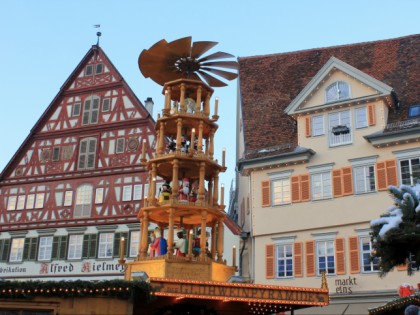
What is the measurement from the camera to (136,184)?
103ft

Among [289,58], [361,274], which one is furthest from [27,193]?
[361,274]

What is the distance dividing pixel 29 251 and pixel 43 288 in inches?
828

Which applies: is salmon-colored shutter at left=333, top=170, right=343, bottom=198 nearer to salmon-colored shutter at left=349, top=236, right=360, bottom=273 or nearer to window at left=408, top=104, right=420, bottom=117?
salmon-colored shutter at left=349, top=236, right=360, bottom=273

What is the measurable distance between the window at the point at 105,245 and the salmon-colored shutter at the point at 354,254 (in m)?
12.3

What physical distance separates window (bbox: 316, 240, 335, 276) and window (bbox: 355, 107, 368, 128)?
4.77 metres

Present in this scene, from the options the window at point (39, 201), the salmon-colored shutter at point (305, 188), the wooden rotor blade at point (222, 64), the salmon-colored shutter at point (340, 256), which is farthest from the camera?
the window at point (39, 201)

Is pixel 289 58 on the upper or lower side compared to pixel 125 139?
→ upper

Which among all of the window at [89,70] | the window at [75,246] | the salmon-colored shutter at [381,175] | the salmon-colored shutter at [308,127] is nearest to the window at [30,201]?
the window at [75,246]

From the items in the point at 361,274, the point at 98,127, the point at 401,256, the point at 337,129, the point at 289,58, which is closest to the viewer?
the point at 401,256

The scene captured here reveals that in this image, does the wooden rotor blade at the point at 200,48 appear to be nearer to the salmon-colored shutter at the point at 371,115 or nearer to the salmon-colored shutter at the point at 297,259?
the salmon-colored shutter at the point at 371,115

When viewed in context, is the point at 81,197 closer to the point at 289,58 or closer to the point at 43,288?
the point at 289,58

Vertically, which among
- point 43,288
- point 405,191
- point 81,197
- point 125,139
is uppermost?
point 125,139

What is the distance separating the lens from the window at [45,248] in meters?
32.0

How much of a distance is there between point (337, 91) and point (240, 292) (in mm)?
14449
